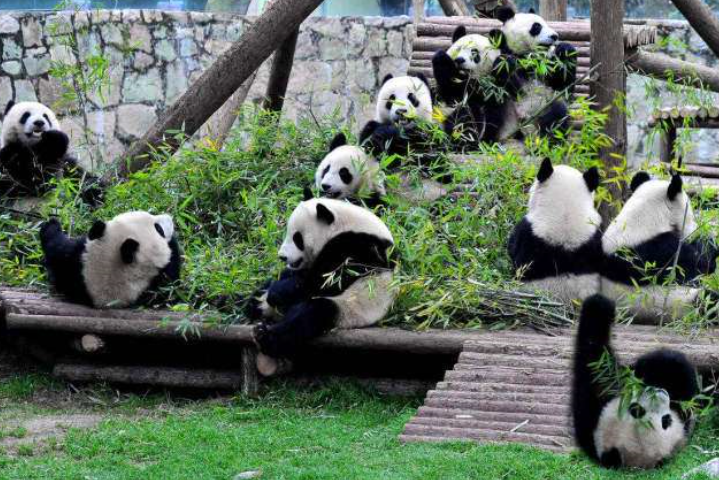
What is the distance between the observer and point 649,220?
5.45m

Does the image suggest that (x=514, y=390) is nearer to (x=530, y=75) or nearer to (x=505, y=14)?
(x=530, y=75)

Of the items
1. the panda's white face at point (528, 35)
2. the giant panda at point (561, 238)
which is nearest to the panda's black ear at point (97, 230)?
the giant panda at point (561, 238)

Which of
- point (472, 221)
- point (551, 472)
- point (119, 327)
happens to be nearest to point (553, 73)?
point (472, 221)

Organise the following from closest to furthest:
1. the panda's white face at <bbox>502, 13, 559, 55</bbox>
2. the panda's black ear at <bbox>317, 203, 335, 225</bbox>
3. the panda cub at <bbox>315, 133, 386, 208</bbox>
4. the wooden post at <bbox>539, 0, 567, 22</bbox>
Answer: the panda's black ear at <bbox>317, 203, 335, 225</bbox>
the panda cub at <bbox>315, 133, 386, 208</bbox>
the panda's white face at <bbox>502, 13, 559, 55</bbox>
the wooden post at <bbox>539, 0, 567, 22</bbox>

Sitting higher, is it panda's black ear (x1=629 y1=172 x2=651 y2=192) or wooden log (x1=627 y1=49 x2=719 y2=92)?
wooden log (x1=627 y1=49 x2=719 y2=92)

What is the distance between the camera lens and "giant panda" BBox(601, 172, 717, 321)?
534 cm

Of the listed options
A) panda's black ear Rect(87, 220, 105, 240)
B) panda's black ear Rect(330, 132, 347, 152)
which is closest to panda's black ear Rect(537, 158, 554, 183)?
panda's black ear Rect(330, 132, 347, 152)

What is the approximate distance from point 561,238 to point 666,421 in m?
1.84

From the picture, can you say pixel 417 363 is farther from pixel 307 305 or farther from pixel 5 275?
pixel 5 275

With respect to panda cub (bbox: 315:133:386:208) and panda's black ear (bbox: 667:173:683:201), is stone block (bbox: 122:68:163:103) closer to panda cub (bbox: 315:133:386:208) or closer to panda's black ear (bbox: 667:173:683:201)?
panda cub (bbox: 315:133:386:208)

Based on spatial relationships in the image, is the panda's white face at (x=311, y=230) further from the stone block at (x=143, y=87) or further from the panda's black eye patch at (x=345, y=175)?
the stone block at (x=143, y=87)

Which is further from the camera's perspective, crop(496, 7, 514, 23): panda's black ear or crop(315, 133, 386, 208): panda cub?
crop(496, 7, 514, 23): panda's black ear

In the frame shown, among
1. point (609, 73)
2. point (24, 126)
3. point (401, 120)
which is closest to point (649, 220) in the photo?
point (609, 73)

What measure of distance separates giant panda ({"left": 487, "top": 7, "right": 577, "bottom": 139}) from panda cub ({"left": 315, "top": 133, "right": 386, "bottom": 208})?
4.76 feet
